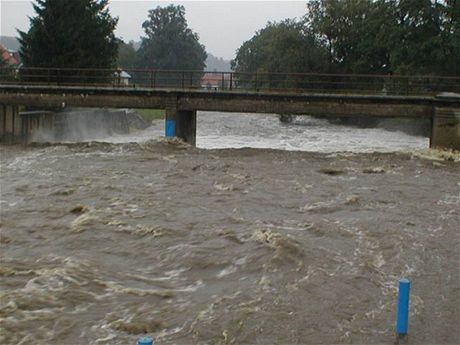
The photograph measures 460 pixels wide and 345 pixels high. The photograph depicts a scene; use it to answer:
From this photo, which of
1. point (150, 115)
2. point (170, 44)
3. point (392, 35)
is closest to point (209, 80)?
point (392, 35)

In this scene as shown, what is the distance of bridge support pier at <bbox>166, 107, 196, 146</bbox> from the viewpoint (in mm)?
29422

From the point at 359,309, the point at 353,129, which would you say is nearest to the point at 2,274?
the point at 359,309

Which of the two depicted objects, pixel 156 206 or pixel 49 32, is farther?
pixel 49 32

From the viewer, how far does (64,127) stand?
36.1 meters

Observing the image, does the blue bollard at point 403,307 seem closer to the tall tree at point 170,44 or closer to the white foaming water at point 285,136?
the white foaming water at point 285,136

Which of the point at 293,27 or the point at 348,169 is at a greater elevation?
the point at 293,27

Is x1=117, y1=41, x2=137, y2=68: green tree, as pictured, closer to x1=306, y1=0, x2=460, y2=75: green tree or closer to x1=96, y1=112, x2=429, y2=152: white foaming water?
x1=96, y1=112, x2=429, y2=152: white foaming water

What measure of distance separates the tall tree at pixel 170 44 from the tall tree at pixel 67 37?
82659 millimetres

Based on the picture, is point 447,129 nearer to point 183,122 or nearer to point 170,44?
point 183,122

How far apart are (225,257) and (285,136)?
114ft

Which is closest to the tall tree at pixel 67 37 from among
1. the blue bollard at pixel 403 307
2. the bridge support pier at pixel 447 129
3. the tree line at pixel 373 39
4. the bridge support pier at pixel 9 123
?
the bridge support pier at pixel 9 123

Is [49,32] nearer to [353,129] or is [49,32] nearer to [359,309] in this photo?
[353,129]

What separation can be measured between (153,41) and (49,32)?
287 ft

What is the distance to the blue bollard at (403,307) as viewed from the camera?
22.4 feet
